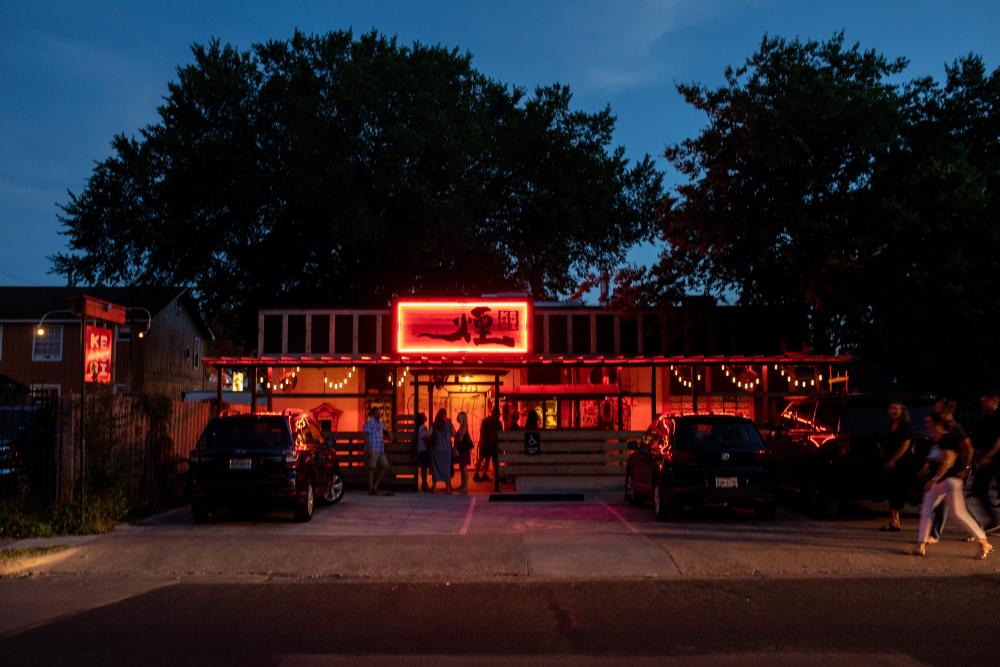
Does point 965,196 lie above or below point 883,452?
above

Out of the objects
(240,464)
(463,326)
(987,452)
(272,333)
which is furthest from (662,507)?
(272,333)

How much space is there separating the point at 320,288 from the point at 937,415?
26.8 metres

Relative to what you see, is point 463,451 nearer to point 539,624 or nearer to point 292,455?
point 292,455

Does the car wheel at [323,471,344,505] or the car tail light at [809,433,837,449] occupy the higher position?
the car tail light at [809,433,837,449]

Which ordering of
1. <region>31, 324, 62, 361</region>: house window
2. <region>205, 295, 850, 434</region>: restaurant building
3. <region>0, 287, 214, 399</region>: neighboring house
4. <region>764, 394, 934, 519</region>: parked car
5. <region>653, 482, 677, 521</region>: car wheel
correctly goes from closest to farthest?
<region>764, 394, 934, 519</region>: parked car → <region>653, 482, 677, 521</region>: car wheel → <region>205, 295, 850, 434</region>: restaurant building → <region>0, 287, 214, 399</region>: neighboring house → <region>31, 324, 62, 361</region>: house window

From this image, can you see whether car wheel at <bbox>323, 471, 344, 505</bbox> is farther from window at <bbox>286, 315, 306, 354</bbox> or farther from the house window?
the house window

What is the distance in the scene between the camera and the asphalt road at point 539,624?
6.63m

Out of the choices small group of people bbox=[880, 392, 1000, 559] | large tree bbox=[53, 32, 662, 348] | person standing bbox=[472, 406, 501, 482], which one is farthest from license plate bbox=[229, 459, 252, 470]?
large tree bbox=[53, 32, 662, 348]

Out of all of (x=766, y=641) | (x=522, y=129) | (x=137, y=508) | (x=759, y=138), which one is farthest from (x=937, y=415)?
(x=522, y=129)

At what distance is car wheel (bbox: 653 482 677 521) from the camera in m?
13.9

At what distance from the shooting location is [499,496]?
722 inches

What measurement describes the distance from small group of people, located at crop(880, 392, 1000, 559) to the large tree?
1911 centimetres

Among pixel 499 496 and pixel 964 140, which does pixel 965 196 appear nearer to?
pixel 964 140

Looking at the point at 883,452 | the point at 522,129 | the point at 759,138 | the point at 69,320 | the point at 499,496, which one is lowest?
the point at 499,496
